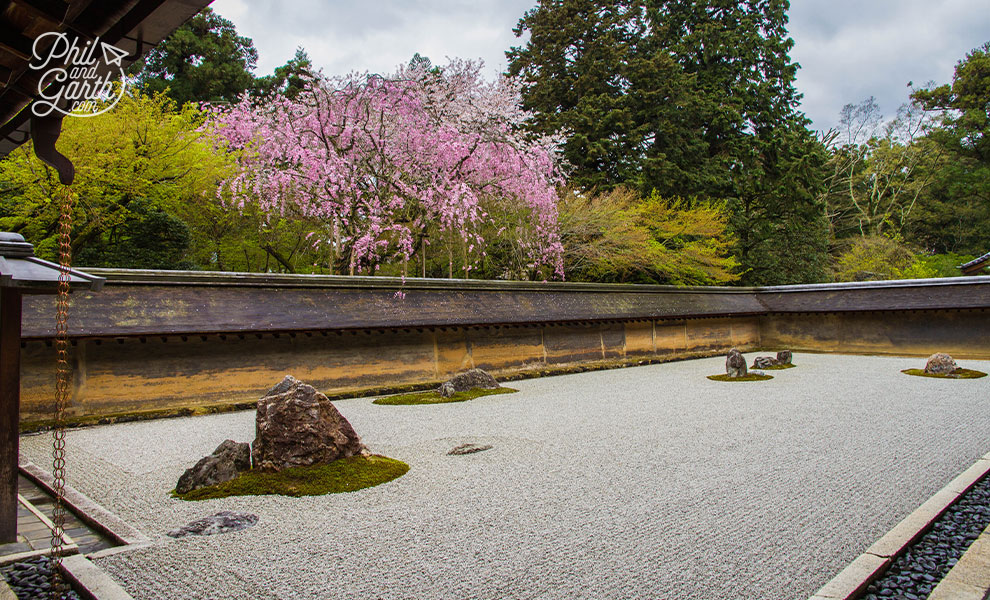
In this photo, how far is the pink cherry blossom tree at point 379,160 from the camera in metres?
10.9

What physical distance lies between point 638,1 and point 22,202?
2074 cm

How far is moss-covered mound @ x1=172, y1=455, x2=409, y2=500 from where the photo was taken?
3.96 meters

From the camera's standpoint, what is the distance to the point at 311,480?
4156mm

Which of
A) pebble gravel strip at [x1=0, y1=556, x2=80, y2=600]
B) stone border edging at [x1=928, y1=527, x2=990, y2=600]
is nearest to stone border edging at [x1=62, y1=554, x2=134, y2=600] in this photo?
pebble gravel strip at [x1=0, y1=556, x2=80, y2=600]

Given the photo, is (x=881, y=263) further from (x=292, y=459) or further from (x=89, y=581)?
(x=89, y=581)

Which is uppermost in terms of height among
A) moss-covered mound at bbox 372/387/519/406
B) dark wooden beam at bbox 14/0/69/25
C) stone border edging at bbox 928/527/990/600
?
dark wooden beam at bbox 14/0/69/25

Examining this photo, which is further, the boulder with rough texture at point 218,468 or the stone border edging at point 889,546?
the boulder with rough texture at point 218,468

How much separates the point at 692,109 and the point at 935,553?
71.0 ft

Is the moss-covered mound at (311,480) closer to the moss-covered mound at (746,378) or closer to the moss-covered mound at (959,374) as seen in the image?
the moss-covered mound at (746,378)

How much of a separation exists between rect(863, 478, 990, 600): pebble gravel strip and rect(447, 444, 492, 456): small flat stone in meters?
3.10

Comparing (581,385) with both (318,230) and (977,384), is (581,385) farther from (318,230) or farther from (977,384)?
(318,230)

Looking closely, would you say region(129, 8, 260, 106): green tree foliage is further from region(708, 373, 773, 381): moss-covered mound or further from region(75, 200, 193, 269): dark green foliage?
region(708, 373, 773, 381): moss-covered mound

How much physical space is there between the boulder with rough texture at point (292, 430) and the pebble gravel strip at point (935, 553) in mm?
3501
